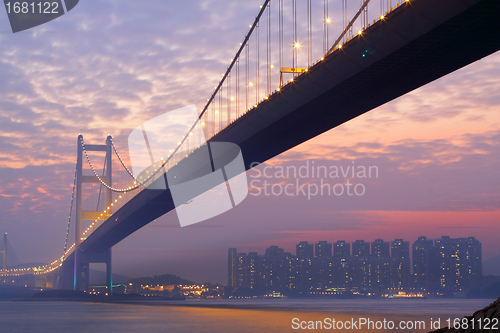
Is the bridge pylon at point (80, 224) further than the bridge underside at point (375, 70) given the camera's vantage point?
Yes

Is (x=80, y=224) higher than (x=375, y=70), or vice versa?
(x=375, y=70)

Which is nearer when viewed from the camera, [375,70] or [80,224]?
[375,70]

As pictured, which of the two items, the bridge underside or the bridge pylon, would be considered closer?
the bridge underside

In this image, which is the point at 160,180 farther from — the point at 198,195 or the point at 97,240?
the point at 97,240

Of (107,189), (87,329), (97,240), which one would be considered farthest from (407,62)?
(107,189)
